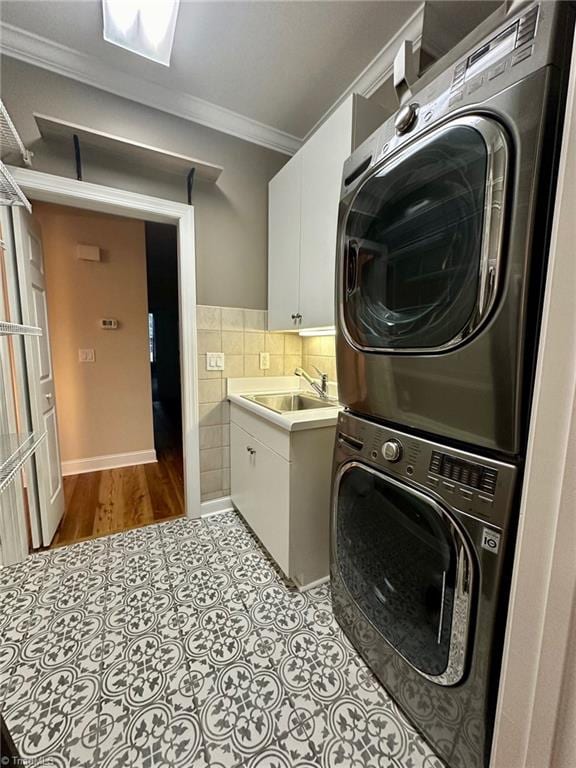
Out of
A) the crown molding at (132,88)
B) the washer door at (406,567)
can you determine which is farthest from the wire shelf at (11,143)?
the washer door at (406,567)

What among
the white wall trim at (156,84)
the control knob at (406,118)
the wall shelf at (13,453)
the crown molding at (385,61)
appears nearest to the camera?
the control knob at (406,118)

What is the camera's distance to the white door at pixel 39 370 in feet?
5.27

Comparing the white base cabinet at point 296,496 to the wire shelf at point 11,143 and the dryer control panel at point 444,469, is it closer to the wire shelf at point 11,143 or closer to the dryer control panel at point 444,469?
the dryer control panel at point 444,469

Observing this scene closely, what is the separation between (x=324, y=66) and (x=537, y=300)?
177cm

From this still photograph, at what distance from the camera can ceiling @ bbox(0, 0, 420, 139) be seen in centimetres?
130

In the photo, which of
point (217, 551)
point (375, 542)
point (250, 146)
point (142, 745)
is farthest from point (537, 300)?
point (250, 146)

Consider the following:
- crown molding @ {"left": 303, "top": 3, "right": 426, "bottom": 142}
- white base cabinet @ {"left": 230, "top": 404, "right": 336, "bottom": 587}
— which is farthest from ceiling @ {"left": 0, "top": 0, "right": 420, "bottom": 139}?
white base cabinet @ {"left": 230, "top": 404, "right": 336, "bottom": 587}

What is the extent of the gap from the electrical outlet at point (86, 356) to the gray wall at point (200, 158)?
1.60m

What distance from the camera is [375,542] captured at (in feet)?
3.32

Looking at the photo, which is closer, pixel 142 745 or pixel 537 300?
pixel 537 300

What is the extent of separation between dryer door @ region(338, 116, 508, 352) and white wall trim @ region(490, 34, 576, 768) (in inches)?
7.3

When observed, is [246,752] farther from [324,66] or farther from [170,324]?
[170,324]

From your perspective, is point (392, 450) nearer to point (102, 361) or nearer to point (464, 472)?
point (464, 472)

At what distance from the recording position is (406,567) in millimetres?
902
